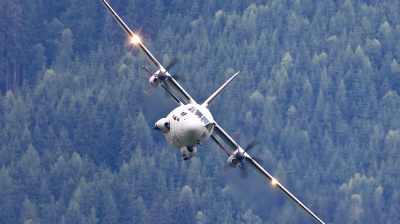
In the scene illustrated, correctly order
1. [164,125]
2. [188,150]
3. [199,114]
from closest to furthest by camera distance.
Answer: [199,114], [164,125], [188,150]

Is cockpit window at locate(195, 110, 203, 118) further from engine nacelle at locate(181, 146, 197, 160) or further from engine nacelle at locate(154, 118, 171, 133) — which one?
engine nacelle at locate(181, 146, 197, 160)

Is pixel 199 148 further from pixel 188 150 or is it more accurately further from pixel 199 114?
pixel 199 114

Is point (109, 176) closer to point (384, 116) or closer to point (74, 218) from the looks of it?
point (74, 218)

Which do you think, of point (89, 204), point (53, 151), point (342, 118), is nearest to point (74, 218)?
point (89, 204)

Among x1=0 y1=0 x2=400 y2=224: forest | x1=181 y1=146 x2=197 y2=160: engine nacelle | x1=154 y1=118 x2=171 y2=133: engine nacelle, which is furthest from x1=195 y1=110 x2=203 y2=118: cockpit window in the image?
x1=0 y1=0 x2=400 y2=224: forest

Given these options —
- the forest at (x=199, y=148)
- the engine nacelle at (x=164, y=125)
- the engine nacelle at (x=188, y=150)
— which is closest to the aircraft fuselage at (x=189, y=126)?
the engine nacelle at (x=164, y=125)

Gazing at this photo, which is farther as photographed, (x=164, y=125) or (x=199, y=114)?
(x=164, y=125)

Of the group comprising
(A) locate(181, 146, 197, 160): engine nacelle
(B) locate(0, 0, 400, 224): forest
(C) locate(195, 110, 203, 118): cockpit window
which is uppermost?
(B) locate(0, 0, 400, 224): forest

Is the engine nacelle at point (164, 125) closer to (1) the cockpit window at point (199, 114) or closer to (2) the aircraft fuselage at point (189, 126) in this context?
(2) the aircraft fuselage at point (189, 126)

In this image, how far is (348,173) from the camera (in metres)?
152

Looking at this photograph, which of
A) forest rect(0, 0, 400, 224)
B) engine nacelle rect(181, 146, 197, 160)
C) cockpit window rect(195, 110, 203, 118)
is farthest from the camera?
forest rect(0, 0, 400, 224)

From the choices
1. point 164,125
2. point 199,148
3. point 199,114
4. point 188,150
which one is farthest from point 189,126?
point 199,148

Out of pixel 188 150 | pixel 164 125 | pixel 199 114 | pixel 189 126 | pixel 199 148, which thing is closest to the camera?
pixel 189 126

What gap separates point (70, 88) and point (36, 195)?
116 feet
